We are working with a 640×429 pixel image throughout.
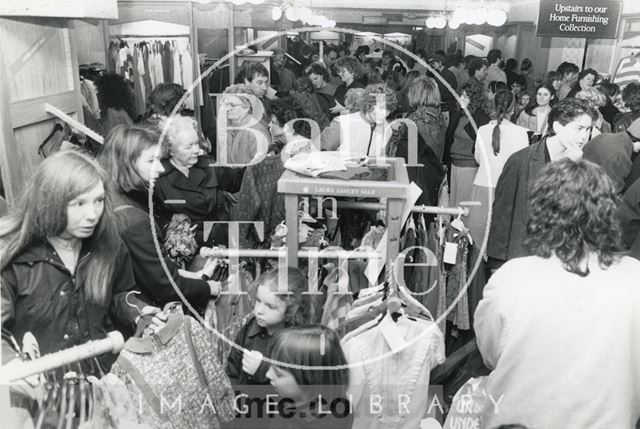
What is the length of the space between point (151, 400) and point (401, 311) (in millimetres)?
892

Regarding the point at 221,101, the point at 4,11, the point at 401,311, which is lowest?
the point at 401,311

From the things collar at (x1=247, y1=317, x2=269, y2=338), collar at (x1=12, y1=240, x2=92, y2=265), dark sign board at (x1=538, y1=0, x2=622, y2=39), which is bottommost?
collar at (x1=247, y1=317, x2=269, y2=338)

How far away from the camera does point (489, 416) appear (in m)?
1.78

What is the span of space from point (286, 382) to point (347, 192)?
0.77 meters

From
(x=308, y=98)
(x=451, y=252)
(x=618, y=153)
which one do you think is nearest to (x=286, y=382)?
(x=451, y=252)

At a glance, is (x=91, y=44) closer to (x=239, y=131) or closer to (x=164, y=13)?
(x=164, y=13)

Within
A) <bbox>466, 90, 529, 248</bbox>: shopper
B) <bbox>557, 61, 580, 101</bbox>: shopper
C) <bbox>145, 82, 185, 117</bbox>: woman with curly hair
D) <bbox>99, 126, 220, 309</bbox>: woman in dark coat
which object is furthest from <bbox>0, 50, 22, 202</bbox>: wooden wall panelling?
<bbox>557, 61, 580, 101</bbox>: shopper

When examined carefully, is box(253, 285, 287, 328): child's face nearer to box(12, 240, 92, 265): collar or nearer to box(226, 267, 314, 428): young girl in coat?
box(226, 267, 314, 428): young girl in coat

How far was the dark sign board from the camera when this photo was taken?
528 cm

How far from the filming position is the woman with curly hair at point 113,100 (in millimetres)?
4051

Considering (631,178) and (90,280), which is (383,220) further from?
(631,178)

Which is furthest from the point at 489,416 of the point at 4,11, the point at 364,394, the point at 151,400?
the point at 4,11

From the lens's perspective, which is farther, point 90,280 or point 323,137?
point 323,137

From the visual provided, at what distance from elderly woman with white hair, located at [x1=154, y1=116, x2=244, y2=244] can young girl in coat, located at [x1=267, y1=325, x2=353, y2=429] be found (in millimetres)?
1074
